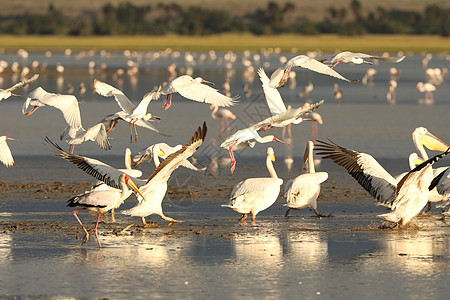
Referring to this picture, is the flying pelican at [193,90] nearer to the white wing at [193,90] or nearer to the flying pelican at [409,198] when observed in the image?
the white wing at [193,90]

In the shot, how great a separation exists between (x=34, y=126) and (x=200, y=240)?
41.1 feet

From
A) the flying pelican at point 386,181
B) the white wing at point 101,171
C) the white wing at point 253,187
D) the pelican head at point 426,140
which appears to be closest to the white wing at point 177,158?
the white wing at point 101,171

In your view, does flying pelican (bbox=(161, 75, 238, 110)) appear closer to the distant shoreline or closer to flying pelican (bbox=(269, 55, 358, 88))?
flying pelican (bbox=(269, 55, 358, 88))

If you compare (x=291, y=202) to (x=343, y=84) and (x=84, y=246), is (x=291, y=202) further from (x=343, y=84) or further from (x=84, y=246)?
(x=343, y=84)

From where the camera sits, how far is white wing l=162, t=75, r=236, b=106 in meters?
13.6

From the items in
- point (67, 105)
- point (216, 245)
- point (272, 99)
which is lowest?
point (216, 245)

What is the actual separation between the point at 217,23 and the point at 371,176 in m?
114

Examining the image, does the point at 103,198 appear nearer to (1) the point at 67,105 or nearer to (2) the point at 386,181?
(2) the point at 386,181

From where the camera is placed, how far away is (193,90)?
13.8 meters

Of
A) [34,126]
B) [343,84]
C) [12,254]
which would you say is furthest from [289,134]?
[343,84]

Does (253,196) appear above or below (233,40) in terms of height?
below

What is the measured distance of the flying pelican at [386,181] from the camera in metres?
10.3

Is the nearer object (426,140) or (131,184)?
(131,184)

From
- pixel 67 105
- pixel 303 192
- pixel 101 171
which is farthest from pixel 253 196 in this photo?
pixel 67 105
